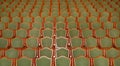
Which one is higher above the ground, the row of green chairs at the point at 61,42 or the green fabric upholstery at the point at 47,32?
the green fabric upholstery at the point at 47,32

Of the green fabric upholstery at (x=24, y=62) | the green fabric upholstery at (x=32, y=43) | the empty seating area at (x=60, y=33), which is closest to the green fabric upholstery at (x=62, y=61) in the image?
the empty seating area at (x=60, y=33)

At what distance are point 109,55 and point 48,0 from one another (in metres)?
0.86

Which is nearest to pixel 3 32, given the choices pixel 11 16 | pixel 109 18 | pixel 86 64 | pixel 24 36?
pixel 24 36

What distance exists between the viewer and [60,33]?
1024 millimetres

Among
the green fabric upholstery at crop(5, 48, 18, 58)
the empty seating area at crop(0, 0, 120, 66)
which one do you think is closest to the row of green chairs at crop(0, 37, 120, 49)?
the empty seating area at crop(0, 0, 120, 66)

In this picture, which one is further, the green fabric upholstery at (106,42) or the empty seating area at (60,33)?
the green fabric upholstery at (106,42)

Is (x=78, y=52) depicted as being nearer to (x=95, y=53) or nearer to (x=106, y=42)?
(x=95, y=53)

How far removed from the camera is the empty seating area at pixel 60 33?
76cm

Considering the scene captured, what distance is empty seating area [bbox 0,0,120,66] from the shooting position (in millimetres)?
761

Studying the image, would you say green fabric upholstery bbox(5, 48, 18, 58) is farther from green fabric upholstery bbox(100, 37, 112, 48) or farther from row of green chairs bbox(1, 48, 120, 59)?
green fabric upholstery bbox(100, 37, 112, 48)

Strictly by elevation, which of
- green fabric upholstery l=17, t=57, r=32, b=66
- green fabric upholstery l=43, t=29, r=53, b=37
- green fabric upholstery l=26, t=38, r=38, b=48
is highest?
green fabric upholstery l=43, t=29, r=53, b=37

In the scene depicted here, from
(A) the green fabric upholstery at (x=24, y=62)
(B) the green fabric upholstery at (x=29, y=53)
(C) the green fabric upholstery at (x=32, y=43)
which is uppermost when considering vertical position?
(C) the green fabric upholstery at (x=32, y=43)

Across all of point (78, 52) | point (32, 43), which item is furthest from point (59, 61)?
point (32, 43)

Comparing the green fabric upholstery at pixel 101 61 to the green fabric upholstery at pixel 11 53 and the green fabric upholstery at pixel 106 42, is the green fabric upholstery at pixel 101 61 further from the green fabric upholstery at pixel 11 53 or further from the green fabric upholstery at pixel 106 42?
the green fabric upholstery at pixel 11 53
